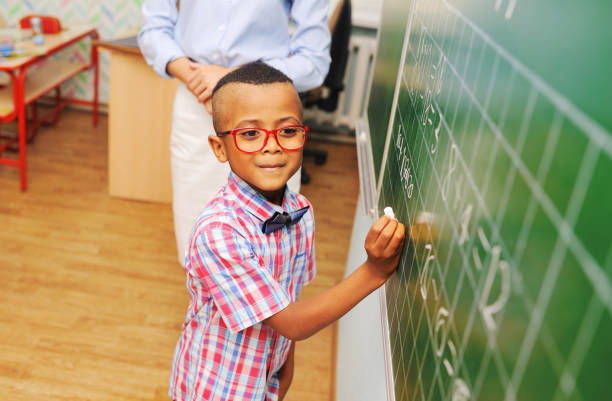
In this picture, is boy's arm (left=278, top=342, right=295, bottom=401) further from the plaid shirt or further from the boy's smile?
the boy's smile

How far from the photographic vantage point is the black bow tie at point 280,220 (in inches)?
37.6

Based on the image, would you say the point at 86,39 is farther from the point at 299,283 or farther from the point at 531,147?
the point at 531,147

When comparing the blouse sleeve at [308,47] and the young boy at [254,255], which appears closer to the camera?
the young boy at [254,255]

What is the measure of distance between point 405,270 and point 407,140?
223mm

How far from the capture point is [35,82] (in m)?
3.13

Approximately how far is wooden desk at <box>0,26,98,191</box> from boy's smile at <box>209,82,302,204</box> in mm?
2055

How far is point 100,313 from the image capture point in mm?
2146

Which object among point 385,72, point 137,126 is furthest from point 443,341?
point 137,126

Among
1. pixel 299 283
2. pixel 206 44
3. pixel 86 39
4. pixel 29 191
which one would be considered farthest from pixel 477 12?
pixel 86 39

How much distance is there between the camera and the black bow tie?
96 centimetres

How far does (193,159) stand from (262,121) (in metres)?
0.86

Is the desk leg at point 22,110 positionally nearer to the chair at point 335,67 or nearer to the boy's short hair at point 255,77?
the chair at point 335,67

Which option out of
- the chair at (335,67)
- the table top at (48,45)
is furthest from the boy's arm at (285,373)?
the table top at (48,45)

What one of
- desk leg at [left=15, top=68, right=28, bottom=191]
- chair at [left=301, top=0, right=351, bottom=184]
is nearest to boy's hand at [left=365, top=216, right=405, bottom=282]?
chair at [left=301, top=0, right=351, bottom=184]
